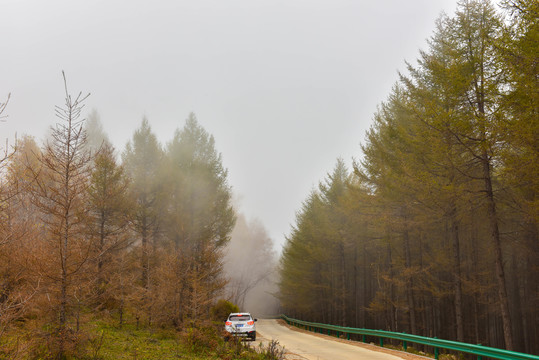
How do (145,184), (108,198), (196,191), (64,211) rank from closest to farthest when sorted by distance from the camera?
1. (64,211)
2. (108,198)
3. (145,184)
4. (196,191)

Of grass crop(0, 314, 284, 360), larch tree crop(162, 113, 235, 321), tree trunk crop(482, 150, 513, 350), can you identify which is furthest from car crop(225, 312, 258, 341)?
tree trunk crop(482, 150, 513, 350)

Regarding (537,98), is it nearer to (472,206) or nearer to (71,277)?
(472,206)

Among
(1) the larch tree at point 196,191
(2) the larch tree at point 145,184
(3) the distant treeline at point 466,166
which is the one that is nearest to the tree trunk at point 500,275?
(3) the distant treeline at point 466,166

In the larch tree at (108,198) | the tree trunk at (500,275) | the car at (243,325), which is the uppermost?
the larch tree at (108,198)

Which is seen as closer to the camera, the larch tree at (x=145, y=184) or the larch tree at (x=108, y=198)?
the larch tree at (x=108, y=198)

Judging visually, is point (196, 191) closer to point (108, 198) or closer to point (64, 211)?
point (108, 198)

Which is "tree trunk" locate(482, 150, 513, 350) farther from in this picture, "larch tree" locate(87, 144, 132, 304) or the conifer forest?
"larch tree" locate(87, 144, 132, 304)

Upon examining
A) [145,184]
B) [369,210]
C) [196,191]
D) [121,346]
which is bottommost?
[121,346]

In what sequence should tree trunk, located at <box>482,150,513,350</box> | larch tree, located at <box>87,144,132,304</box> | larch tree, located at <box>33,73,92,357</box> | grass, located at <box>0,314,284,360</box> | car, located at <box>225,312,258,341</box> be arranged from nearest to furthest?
grass, located at <box>0,314,284,360</box> → larch tree, located at <box>33,73,92,357</box> → tree trunk, located at <box>482,150,513,350</box> → car, located at <box>225,312,258,341</box> → larch tree, located at <box>87,144,132,304</box>

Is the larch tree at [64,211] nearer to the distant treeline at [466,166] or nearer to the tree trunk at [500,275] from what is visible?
the distant treeline at [466,166]

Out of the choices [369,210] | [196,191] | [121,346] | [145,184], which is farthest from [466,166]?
[145,184]

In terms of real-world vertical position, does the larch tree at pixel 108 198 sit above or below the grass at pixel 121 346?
above

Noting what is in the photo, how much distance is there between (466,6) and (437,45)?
3864mm

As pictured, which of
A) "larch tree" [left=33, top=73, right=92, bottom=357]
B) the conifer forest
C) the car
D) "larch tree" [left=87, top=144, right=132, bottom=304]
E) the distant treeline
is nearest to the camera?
"larch tree" [left=33, top=73, right=92, bottom=357]
